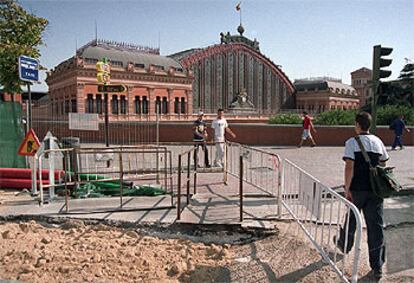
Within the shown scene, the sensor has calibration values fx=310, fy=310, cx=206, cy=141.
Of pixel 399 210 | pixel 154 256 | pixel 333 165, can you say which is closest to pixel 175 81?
pixel 333 165

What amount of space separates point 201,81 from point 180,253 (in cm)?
6025

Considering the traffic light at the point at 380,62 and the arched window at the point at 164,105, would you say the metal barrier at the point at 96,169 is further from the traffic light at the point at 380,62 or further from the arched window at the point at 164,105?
the arched window at the point at 164,105

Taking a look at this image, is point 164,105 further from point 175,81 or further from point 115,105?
point 115,105

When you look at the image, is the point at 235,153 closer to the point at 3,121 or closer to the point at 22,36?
the point at 3,121

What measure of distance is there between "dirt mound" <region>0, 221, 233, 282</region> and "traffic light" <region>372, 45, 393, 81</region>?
4691mm

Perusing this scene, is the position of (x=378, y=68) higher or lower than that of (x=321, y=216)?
higher

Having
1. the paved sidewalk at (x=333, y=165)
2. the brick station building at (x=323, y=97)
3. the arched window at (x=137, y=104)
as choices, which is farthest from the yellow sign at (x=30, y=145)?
the brick station building at (x=323, y=97)

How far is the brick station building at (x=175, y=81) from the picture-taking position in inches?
1631

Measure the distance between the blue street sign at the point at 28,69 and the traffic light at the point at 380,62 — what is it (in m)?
7.71

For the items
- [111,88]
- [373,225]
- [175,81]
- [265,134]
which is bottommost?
[373,225]

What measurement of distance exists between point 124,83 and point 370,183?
144ft

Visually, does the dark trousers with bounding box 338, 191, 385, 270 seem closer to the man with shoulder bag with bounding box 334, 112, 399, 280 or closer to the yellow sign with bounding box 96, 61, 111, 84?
the man with shoulder bag with bounding box 334, 112, 399, 280

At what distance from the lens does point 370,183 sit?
11.6 feet

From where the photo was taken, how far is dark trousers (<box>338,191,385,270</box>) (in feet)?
11.5
